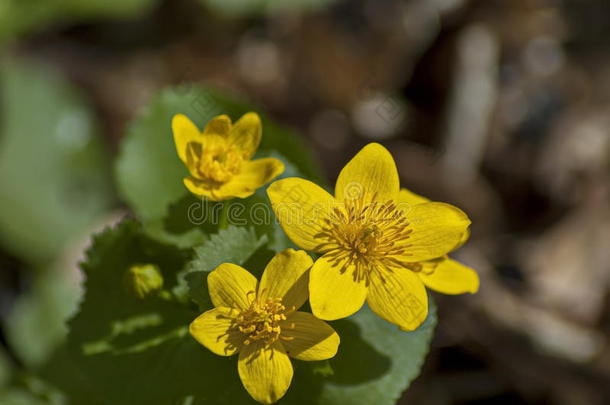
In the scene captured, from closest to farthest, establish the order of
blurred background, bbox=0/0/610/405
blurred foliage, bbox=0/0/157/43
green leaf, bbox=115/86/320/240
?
green leaf, bbox=115/86/320/240, blurred background, bbox=0/0/610/405, blurred foliage, bbox=0/0/157/43

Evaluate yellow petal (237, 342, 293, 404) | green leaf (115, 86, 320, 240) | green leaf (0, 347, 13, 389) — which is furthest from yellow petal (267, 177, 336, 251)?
green leaf (0, 347, 13, 389)

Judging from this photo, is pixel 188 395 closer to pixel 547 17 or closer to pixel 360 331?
pixel 360 331

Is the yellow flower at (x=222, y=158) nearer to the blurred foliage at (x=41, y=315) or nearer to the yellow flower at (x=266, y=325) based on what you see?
the yellow flower at (x=266, y=325)

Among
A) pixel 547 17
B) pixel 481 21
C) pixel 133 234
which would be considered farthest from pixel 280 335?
pixel 547 17

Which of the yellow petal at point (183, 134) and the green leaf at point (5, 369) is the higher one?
the yellow petal at point (183, 134)

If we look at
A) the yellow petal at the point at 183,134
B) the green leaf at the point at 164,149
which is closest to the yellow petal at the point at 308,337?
the yellow petal at the point at 183,134

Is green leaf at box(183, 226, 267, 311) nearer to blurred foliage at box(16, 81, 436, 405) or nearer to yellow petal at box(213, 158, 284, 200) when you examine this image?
blurred foliage at box(16, 81, 436, 405)

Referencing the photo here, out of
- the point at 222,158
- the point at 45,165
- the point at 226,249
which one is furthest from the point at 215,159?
the point at 45,165
